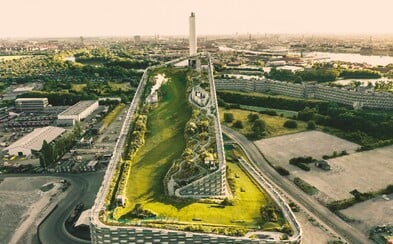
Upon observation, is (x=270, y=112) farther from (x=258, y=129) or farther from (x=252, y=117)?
(x=258, y=129)

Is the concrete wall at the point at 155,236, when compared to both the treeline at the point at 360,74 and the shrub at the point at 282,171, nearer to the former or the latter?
the shrub at the point at 282,171

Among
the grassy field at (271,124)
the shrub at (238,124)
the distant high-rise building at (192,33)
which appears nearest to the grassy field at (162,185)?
the distant high-rise building at (192,33)

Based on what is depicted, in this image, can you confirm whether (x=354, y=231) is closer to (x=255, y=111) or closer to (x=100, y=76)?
(x=255, y=111)

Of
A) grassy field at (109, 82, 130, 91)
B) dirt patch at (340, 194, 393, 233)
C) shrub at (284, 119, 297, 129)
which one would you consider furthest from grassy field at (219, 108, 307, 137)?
grassy field at (109, 82, 130, 91)

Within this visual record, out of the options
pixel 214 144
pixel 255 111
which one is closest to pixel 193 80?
pixel 214 144

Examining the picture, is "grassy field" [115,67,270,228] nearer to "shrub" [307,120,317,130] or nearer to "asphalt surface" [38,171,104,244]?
"asphalt surface" [38,171,104,244]

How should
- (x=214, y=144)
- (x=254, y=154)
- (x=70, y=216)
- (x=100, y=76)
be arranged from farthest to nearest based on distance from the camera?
(x=100, y=76) → (x=254, y=154) → (x=70, y=216) → (x=214, y=144)
